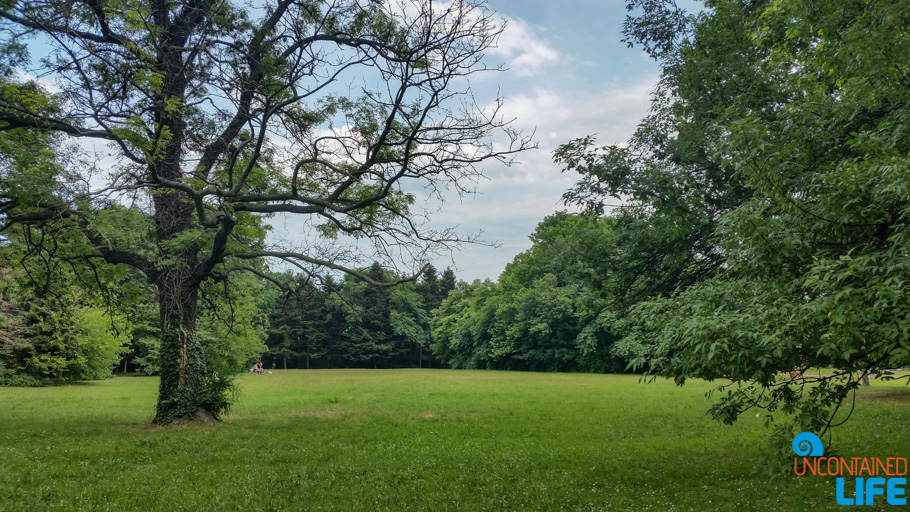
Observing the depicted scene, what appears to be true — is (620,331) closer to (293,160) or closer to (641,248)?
(641,248)

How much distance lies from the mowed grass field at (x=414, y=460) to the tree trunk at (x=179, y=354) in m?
0.67

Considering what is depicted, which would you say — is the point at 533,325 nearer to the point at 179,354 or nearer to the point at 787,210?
the point at 179,354

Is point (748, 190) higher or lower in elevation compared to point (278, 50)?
lower

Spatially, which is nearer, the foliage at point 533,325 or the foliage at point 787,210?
the foliage at point 787,210

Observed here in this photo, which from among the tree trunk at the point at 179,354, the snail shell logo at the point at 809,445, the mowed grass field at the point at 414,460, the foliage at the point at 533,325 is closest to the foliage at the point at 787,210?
the snail shell logo at the point at 809,445

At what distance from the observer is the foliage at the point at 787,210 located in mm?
4289

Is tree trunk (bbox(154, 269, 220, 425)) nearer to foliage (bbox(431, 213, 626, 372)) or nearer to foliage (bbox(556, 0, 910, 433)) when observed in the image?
foliage (bbox(556, 0, 910, 433))

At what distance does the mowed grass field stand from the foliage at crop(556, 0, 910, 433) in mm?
1970

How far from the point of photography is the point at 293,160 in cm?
1253

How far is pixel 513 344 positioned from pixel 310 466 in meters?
45.2

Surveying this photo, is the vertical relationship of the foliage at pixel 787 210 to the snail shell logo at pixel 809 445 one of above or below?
above

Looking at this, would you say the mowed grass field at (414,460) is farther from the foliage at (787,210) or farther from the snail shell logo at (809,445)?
the foliage at (787,210)

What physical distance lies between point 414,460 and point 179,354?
22.3 ft

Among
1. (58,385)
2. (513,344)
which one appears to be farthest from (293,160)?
(513,344)
